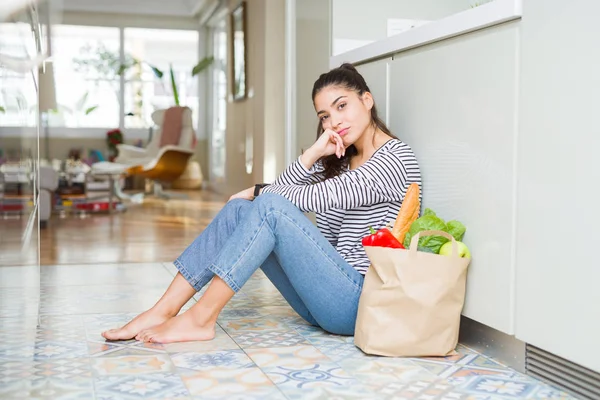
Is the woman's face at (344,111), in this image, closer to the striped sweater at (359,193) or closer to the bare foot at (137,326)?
the striped sweater at (359,193)

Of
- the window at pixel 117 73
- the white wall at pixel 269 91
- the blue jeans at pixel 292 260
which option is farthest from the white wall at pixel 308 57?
the window at pixel 117 73

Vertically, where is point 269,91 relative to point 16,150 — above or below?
above

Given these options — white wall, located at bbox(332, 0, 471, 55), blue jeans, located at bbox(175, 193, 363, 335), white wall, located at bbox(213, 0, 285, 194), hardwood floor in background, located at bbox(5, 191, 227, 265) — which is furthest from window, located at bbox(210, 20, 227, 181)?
blue jeans, located at bbox(175, 193, 363, 335)

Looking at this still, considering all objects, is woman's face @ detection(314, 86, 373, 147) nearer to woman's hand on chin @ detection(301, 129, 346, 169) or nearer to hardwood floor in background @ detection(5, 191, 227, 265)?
woman's hand on chin @ detection(301, 129, 346, 169)

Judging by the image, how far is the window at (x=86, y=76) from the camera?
1060 centimetres

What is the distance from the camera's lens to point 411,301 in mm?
1890

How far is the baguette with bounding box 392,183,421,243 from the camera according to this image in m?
2.12

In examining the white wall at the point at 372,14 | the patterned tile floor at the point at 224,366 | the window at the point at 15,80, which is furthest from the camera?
the white wall at the point at 372,14

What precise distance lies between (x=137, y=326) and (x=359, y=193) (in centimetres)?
74

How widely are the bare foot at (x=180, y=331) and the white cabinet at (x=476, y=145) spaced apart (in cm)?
73

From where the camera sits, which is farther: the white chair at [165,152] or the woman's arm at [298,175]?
the white chair at [165,152]

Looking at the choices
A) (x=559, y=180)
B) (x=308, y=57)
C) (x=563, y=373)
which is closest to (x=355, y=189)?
(x=559, y=180)

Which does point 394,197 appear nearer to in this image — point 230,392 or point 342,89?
point 342,89

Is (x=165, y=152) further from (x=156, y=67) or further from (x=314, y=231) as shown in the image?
(x=314, y=231)
